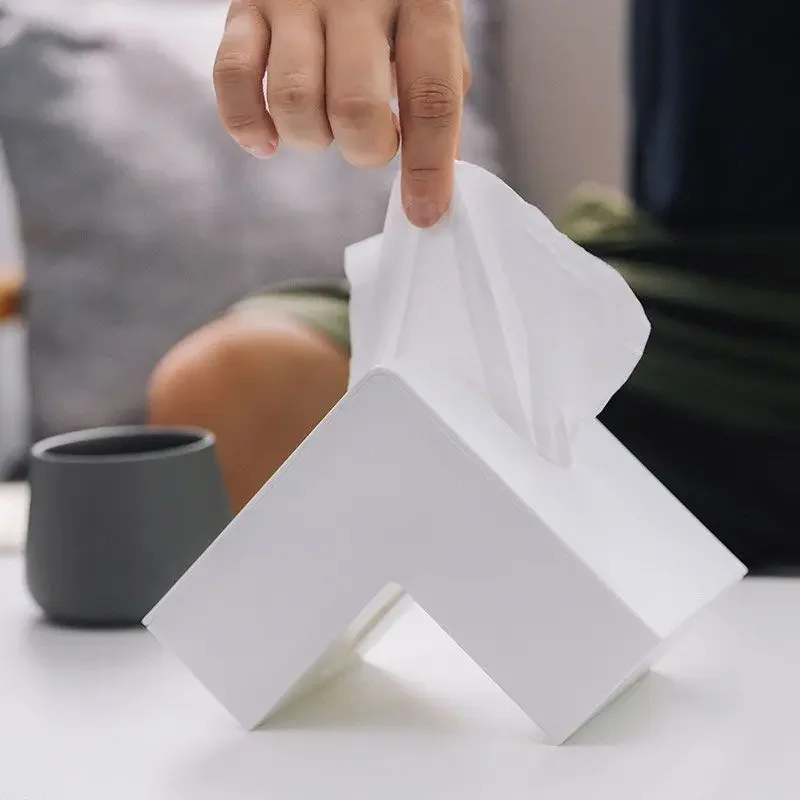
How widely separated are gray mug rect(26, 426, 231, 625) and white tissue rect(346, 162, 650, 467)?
0.64 ft

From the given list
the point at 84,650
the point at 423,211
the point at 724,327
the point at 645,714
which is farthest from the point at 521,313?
the point at 724,327

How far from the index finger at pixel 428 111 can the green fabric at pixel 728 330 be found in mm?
427

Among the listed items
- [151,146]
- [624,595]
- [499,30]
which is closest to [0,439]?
[151,146]

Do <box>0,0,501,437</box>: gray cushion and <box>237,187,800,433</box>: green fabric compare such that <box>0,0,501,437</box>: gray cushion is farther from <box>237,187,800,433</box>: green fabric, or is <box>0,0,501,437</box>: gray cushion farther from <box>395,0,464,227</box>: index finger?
<box>395,0,464,227</box>: index finger

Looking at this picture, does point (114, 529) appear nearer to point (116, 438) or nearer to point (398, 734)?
point (116, 438)

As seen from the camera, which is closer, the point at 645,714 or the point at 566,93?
the point at 645,714

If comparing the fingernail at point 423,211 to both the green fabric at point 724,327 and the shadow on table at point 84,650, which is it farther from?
the green fabric at point 724,327

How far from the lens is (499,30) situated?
1.67 metres

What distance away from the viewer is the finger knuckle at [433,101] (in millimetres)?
508

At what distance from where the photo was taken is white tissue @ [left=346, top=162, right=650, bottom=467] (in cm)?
53

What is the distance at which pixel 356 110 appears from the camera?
1.61ft

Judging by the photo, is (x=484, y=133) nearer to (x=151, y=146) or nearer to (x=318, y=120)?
(x=151, y=146)

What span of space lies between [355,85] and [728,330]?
19.5 inches

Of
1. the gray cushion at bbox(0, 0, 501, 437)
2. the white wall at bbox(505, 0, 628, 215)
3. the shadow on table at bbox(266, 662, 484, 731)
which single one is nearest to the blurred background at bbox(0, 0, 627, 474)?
the gray cushion at bbox(0, 0, 501, 437)
